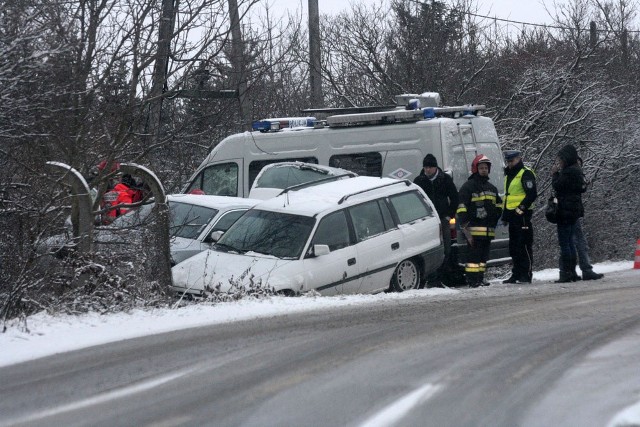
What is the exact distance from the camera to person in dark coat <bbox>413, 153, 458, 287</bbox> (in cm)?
1460

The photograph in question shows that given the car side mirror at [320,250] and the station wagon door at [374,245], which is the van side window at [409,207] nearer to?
the station wagon door at [374,245]

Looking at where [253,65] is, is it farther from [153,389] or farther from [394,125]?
[153,389]

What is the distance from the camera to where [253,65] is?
13578mm

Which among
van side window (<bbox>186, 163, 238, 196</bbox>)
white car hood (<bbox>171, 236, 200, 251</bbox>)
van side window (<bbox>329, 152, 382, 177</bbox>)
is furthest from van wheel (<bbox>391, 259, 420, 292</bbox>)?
van side window (<bbox>186, 163, 238, 196</bbox>)

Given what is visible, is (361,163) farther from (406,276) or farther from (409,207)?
(406,276)

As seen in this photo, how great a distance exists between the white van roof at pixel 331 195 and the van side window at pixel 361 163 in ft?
6.00

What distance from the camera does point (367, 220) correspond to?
1307 cm

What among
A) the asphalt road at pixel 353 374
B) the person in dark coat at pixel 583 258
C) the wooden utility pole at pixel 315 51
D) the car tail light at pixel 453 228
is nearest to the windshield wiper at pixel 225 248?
the asphalt road at pixel 353 374

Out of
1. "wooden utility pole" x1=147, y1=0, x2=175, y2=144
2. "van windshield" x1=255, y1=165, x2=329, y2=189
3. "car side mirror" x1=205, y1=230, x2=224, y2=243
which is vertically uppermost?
"wooden utility pole" x1=147, y1=0, x2=175, y2=144

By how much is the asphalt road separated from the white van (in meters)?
5.90

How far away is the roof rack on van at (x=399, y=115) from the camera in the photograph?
15.6 meters

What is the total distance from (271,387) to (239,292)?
14.4 ft

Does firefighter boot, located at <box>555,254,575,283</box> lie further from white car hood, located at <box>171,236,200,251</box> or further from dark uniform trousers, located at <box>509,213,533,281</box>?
white car hood, located at <box>171,236,200,251</box>

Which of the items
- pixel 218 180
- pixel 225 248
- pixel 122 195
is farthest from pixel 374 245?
pixel 218 180
